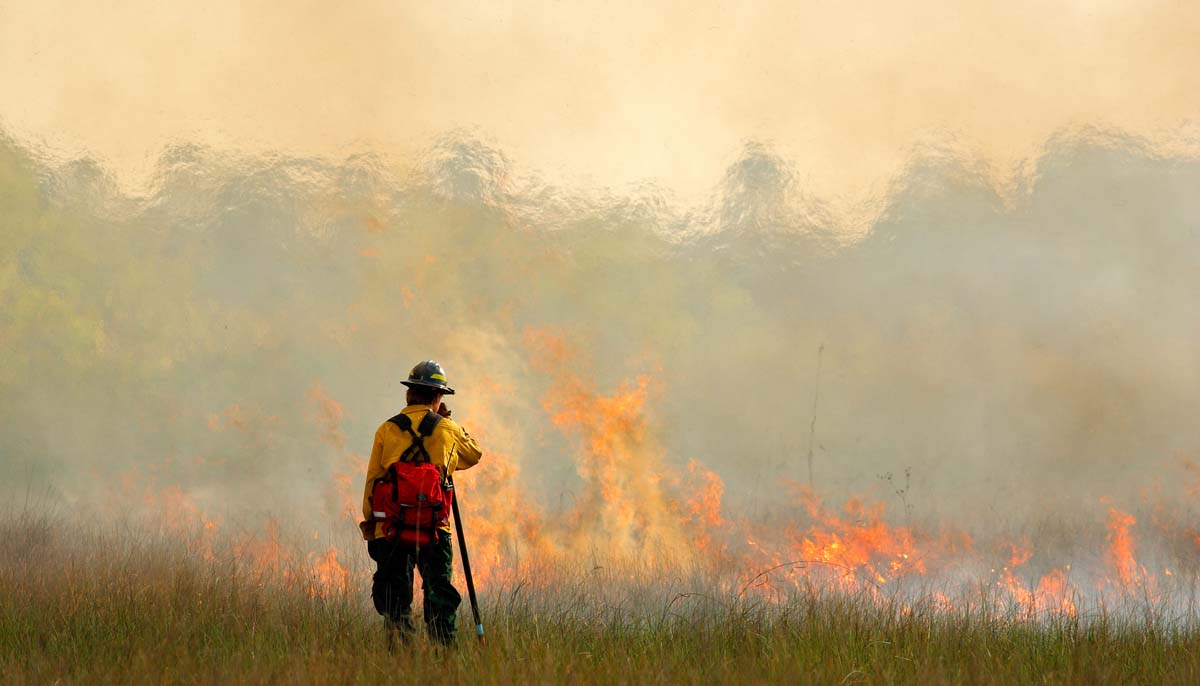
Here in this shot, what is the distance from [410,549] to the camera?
9.44 m

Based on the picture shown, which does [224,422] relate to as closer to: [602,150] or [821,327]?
[602,150]

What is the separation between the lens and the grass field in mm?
7805

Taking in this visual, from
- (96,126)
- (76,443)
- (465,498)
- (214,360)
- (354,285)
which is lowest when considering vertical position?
(465,498)

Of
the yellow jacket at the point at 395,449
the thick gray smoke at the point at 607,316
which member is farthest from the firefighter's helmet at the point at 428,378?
the thick gray smoke at the point at 607,316

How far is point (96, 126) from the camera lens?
23.4 metres

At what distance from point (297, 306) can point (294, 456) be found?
132 inches

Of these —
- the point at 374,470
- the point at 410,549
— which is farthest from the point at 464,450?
the point at 410,549

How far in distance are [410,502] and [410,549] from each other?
45 cm

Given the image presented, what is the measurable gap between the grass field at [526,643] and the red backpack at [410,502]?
0.96 m

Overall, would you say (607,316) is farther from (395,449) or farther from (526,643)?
(526,643)

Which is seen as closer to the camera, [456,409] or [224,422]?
[456,409]

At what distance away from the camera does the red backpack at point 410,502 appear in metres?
9.31

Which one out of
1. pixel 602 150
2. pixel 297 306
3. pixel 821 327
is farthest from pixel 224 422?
pixel 821 327

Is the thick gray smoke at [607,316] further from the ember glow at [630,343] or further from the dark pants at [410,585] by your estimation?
the dark pants at [410,585]
